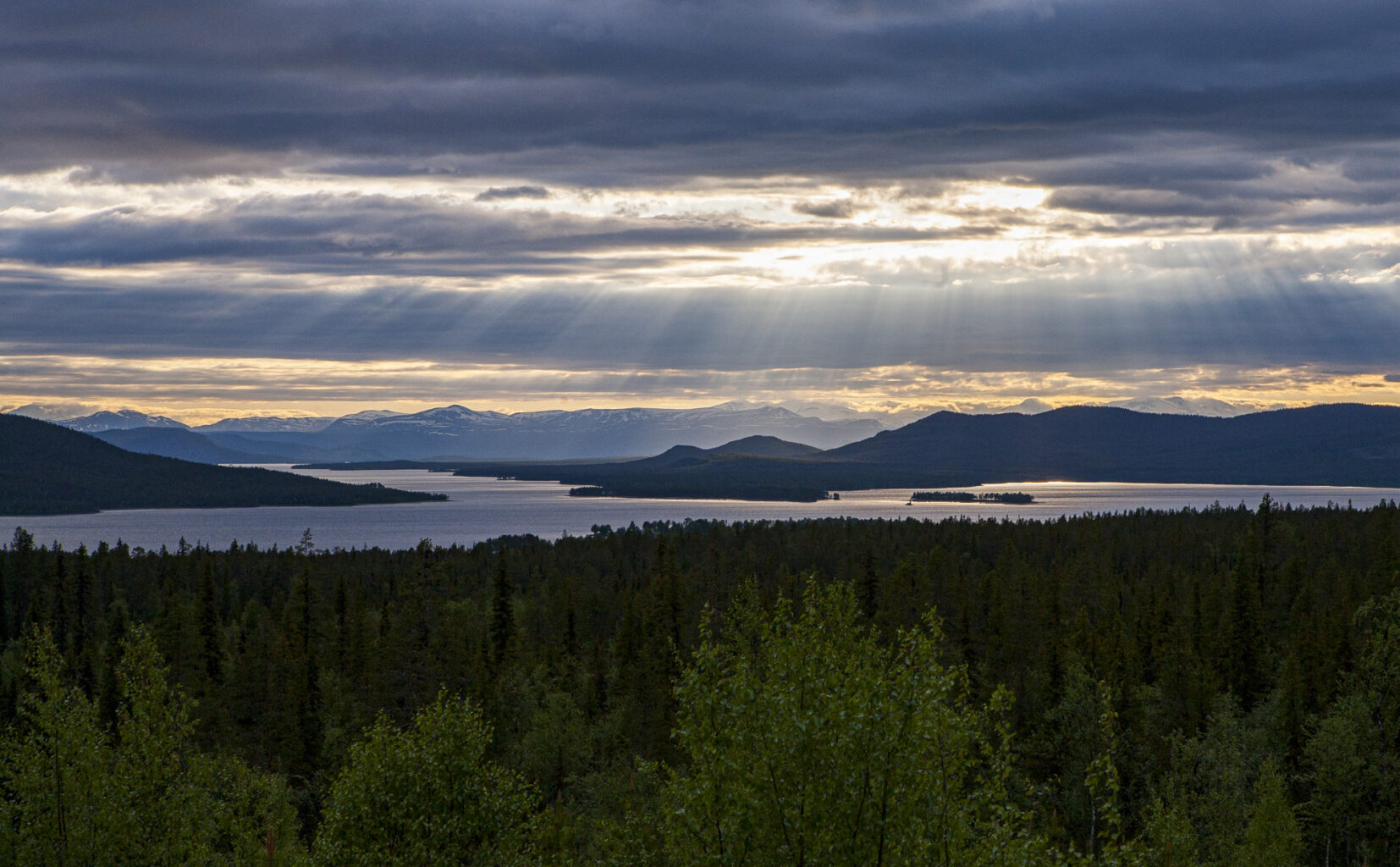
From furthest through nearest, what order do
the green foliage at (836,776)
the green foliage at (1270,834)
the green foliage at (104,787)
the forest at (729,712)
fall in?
the green foliage at (1270,834), the green foliage at (104,787), the forest at (729,712), the green foliage at (836,776)

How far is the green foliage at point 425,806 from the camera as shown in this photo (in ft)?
103

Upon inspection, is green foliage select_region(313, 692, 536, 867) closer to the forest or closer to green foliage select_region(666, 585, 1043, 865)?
the forest

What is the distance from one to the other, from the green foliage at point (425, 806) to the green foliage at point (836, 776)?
33.0ft

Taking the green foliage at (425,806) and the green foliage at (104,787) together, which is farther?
the green foliage at (104,787)

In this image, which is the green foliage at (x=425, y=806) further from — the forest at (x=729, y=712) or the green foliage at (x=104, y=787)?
the green foliage at (x=104, y=787)

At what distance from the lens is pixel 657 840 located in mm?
46938

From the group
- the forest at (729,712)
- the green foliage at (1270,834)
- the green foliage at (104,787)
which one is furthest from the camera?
the green foliage at (1270,834)

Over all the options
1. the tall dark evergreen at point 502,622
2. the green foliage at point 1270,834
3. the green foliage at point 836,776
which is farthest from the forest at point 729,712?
the tall dark evergreen at point 502,622

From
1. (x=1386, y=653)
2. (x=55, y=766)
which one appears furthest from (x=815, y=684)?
(x=1386, y=653)

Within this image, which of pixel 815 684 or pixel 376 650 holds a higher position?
pixel 815 684

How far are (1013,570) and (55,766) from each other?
427ft

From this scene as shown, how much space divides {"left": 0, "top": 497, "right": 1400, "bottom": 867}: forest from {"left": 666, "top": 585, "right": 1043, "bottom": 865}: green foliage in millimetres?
79

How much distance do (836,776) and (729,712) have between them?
3.12 m

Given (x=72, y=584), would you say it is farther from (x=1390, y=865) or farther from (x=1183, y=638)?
(x=1390, y=865)
